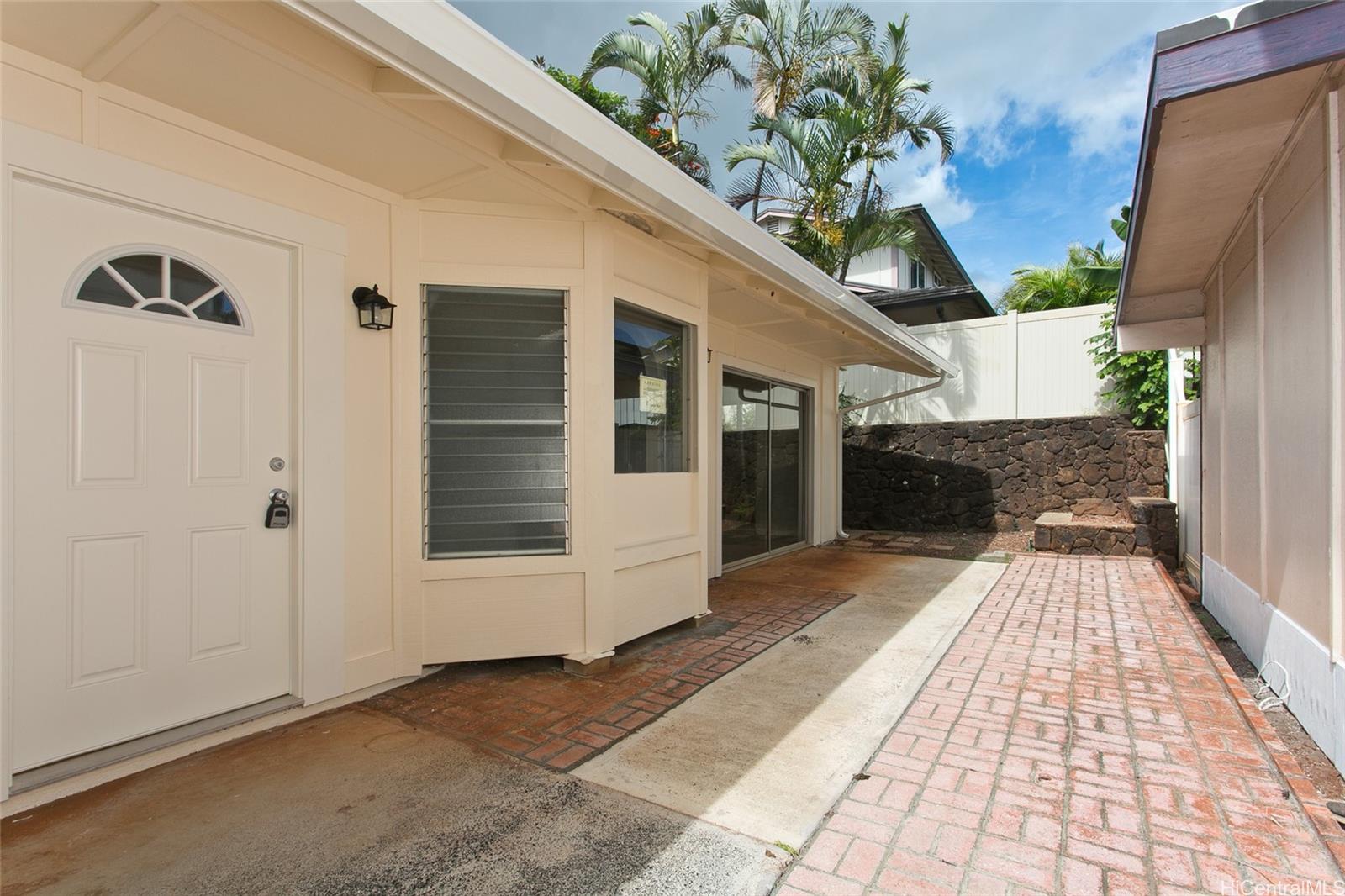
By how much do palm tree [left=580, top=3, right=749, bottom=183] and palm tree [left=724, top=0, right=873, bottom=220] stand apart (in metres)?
0.62

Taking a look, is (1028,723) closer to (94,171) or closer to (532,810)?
(532,810)

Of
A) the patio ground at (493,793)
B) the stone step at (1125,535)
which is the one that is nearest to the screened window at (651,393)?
the patio ground at (493,793)

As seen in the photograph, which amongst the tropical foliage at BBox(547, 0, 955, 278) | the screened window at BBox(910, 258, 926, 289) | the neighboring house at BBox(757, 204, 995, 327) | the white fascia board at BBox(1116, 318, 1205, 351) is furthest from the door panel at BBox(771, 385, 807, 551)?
the screened window at BBox(910, 258, 926, 289)

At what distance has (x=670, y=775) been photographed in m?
2.60

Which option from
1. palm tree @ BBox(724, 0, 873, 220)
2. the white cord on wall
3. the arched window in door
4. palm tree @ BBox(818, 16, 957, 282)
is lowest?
the white cord on wall

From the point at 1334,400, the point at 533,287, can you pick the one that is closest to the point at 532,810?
Answer: the point at 533,287

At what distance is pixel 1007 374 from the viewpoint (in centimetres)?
1096

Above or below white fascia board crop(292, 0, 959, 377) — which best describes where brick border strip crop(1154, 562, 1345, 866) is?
below

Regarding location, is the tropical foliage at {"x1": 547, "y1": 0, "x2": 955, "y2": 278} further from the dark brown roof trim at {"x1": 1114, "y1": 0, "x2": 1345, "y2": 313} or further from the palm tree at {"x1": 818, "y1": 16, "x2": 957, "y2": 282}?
the dark brown roof trim at {"x1": 1114, "y1": 0, "x2": 1345, "y2": 313}

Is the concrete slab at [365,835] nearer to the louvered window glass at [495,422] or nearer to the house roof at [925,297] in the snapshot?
the louvered window glass at [495,422]

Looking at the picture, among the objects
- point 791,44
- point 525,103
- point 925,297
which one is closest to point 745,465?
point 525,103

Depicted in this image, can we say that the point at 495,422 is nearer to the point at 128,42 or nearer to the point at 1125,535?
the point at 128,42

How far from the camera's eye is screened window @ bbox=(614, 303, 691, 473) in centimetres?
416

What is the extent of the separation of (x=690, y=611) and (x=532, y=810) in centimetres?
254
